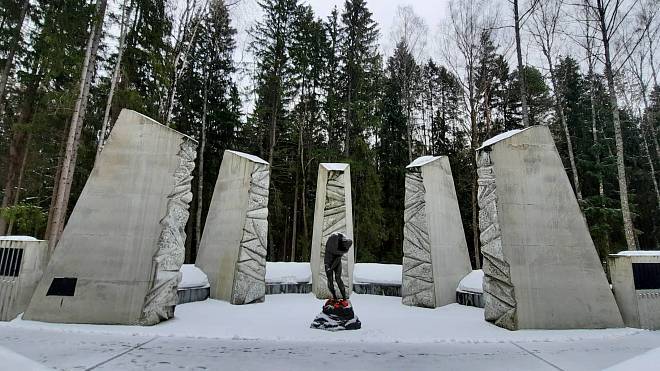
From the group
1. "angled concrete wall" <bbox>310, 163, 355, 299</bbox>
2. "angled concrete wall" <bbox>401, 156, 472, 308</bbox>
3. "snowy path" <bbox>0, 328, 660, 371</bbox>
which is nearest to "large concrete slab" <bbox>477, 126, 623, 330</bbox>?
"snowy path" <bbox>0, 328, 660, 371</bbox>

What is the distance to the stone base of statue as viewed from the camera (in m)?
4.92

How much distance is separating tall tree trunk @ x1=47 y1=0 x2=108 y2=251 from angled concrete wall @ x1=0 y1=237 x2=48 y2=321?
1.54 metres

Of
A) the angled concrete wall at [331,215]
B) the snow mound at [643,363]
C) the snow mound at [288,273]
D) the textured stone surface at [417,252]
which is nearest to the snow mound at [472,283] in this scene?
the textured stone surface at [417,252]

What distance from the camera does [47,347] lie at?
354cm

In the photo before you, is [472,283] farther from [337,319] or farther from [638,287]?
[337,319]

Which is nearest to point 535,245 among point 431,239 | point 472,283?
point 472,283

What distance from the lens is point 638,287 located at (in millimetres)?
5285

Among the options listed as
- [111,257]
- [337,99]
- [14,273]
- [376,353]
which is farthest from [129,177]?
[337,99]

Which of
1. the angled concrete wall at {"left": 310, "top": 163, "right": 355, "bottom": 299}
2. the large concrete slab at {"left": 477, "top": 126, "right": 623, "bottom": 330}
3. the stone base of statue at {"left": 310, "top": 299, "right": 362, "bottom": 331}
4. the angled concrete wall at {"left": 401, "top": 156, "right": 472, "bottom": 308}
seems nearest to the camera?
the stone base of statue at {"left": 310, "top": 299, "right": 362, "bottom": 331}

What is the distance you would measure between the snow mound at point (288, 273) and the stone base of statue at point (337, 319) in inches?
171

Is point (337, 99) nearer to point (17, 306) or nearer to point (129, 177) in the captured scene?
point (129, 177)

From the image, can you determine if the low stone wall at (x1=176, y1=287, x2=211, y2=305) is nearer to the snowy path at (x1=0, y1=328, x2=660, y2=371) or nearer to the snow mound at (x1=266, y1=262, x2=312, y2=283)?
the snow mound at (x1=266, y1=262, x2=312, y2=283)

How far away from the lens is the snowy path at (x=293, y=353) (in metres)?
3.21

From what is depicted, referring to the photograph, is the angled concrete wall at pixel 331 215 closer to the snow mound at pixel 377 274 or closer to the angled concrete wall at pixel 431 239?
the snow mound at pixel 377 274
